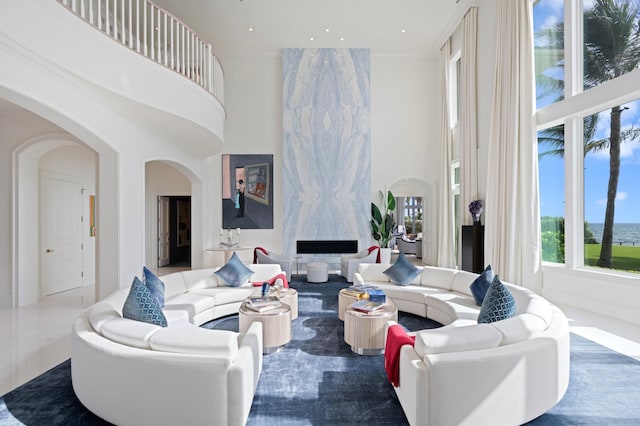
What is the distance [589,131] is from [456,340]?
474cm

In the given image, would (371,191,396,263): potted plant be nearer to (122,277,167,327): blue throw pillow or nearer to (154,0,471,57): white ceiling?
(154,0,471,57): white ceiling

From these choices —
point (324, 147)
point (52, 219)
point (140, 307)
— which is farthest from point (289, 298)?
point (324, 147)

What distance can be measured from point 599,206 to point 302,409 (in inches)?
201

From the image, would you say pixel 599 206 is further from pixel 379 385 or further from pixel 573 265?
pixel 379 385

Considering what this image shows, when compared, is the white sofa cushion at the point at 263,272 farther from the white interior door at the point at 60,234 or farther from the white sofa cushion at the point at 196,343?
the white interior door at the point at 60,234

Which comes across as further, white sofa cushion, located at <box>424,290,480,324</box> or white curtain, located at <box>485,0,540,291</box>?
white curtain, located at <box>485,0,540,291</box>

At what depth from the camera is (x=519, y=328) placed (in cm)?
236

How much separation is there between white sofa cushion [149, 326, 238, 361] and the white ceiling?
7.12 metres

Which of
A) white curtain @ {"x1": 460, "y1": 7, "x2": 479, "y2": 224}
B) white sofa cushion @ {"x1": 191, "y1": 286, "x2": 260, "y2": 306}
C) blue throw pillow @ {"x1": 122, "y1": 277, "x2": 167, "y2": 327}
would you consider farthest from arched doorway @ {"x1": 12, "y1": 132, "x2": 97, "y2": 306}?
white curtain @ {"x1": 460, "y1": 7, "x2": 479, "y2": 224}

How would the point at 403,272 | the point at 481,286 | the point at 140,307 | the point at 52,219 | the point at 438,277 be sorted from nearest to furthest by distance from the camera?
1. the point at 140,307
2. the point at 481,286
3. the point at 438,277
4. the point at 403,272
5. the point at 52,219

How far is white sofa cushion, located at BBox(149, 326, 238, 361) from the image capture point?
2.17m

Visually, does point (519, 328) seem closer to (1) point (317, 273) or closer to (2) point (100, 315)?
(2) point (100, 315)

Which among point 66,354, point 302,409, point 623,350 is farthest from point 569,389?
point 66,354

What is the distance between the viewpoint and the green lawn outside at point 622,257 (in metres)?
4.46
